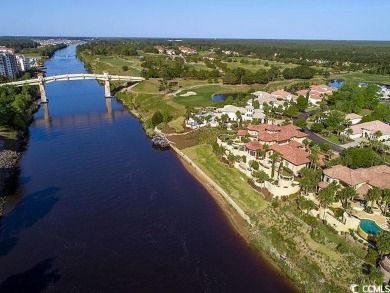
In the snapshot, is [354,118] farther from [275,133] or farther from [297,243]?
[297,243]

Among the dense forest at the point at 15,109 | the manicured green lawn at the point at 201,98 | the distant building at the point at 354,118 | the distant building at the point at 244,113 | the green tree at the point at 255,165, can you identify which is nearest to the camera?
the green tree at the point at 255,165

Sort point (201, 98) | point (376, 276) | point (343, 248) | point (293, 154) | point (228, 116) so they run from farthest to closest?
point (201, 98) < point (228, 116) < point (293, 154) < point (343, 248) < point (376, 276)

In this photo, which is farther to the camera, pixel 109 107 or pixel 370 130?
pixel 109 107

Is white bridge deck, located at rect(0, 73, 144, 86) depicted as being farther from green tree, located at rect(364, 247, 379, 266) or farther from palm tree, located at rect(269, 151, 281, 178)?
green tree, located at rect(364, 247, 379, 266)

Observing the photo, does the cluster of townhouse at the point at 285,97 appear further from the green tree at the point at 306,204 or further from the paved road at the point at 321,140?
the green tree at the point at 306,204

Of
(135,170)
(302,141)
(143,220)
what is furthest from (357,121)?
(143,220)

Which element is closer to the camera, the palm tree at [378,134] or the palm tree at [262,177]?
the palm tree at [262,177]

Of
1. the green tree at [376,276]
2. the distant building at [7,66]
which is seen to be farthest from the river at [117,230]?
the distant building at [7,66]

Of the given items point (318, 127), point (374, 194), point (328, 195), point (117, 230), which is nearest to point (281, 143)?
point (318, 127)
